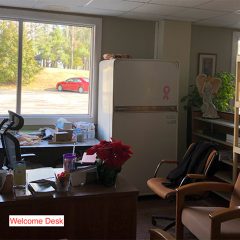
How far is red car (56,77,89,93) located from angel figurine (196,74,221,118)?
1.56 meters

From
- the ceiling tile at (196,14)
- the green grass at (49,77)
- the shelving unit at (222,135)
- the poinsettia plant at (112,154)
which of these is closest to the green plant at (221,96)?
the shelving unit at (222,135)

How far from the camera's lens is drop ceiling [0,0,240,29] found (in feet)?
12.4

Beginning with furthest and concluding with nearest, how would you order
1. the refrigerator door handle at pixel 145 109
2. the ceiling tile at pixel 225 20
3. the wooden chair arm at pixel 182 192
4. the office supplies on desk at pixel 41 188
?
the ceiling tile at pixel 225 20 → the refrigerator door handle at pixel 145 109 → the wooden chair arm at pixel 182 192 → the office supplies on desk at pixel 41 188

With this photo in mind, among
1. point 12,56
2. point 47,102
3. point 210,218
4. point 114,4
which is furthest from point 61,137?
point 210,218

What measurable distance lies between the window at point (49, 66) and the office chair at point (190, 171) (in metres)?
1.67

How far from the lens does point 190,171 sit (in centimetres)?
349

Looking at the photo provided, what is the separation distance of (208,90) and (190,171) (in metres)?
1.45

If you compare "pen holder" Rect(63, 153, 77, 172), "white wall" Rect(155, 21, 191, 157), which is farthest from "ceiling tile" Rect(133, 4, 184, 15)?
"pen holder" Rect(63, 153, 77, 172)

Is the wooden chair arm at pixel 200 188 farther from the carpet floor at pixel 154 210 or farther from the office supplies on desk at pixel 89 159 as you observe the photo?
the office supplies on desk at pixel 89 159

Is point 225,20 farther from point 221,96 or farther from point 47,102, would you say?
point 47,102

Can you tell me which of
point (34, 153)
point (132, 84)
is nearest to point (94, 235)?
point (34, 153)

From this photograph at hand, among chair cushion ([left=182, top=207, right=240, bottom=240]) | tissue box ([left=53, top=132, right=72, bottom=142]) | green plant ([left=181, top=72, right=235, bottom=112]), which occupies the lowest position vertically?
chair cushion ([left=182, top=207, right=240, bottom=240])

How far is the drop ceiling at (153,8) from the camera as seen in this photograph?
3773 mm

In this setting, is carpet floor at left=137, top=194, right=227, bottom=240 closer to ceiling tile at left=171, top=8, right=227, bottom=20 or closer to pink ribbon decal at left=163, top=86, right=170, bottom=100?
pink ribbon decal at left=163, top=86, right=170, bottom=100
